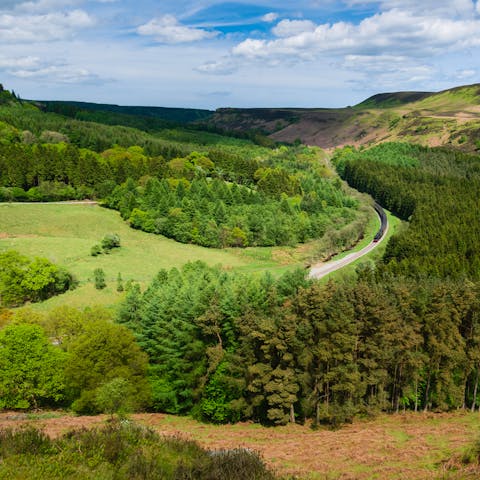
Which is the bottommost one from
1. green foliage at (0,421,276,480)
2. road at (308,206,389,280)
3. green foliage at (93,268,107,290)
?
road at (308,206,389,280)

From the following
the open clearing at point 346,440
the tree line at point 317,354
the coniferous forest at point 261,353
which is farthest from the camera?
the coniferous forest at point 261,353

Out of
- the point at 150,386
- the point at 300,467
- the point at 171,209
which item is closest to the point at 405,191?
the point at 171,209

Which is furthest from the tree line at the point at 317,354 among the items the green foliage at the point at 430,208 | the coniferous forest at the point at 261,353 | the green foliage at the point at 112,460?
the green foliage at the point at 430,208

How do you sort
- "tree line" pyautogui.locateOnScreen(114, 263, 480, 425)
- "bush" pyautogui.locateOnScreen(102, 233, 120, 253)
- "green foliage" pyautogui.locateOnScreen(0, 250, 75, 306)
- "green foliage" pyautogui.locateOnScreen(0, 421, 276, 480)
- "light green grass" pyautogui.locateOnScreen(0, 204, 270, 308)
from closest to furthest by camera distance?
"green foliage" pyautogui.locateOnScreen(0, 421, 276, 480), "tree line" pyautogui.locateOnScreen(114, 263, 480, 425), "green foliage" pyautogui.locateOnScreen(0, 250, 75, 306), "light green grass" pyautogui.locateOnScreen(0, 204, 270, 308), "bush" pyautogui.locateOnScreen(102, 233, 120, 253)

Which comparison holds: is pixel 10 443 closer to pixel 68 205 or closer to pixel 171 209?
pixel 171 209

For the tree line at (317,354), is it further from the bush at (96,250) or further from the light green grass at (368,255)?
the bush at (96,250)

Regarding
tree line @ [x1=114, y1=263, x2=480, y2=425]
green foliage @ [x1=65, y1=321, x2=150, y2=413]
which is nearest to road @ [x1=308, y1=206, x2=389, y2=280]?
tree line @ [x1=114, y1=263, x2=480, y2=425]

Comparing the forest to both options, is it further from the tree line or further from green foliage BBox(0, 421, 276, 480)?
green foliage BBox(0, 421, 276, 480)
